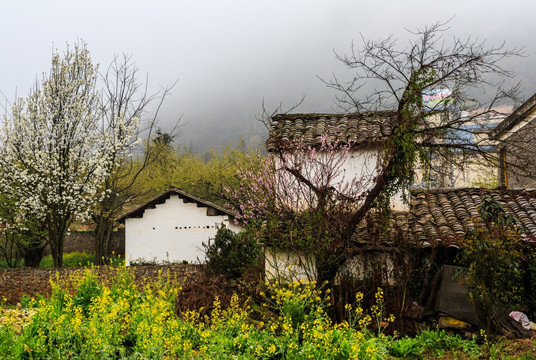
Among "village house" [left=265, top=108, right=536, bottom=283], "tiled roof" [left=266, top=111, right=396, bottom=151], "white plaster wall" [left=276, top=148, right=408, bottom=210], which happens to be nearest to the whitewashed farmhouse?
"tiled roof" [left=266, top=111, right=396, bottom=151]

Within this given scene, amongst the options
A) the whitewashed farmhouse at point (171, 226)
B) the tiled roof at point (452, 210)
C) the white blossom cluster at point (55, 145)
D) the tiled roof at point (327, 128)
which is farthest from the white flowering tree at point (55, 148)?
the tiled roof at point (452, 210)

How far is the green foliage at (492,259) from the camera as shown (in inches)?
312

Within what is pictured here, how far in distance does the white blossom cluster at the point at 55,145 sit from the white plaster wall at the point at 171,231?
12.8 ft

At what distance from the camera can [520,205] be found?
1427cm

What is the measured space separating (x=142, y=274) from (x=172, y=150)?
28.2 meters

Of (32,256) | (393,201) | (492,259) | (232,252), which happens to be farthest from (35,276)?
(492,259)

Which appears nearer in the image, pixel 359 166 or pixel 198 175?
pixel 359 166

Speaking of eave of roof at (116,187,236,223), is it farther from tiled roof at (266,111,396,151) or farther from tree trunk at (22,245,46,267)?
tiled roof at (266,111,396,151)

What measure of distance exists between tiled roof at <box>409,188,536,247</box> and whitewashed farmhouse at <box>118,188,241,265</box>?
418 inches

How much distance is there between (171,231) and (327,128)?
36.8 feet

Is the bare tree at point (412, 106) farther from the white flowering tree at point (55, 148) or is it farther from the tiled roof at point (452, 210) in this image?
the white flowering tree at point (55, 148)

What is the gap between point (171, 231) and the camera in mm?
22969

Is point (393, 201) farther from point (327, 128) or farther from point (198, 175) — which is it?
point (198, 175)

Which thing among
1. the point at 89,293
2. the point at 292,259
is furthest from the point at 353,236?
the point at 89,293
